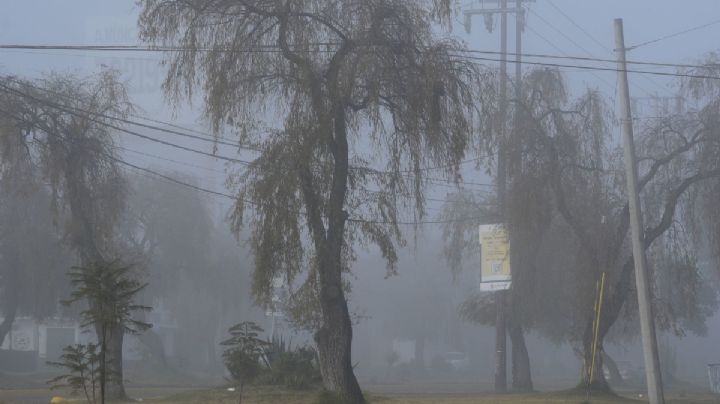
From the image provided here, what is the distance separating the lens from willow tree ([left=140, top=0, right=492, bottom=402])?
2098 cm

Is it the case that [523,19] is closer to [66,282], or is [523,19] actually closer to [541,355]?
[66,282]

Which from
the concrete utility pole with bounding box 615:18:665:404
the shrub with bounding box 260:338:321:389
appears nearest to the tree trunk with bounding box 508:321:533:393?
the shrub with bounding box 260:338:321:389

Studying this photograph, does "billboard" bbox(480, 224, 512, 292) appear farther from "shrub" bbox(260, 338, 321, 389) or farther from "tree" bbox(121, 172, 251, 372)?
"tree" bbox(121, 172, 251, 372)

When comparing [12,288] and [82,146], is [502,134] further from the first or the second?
[12,288]

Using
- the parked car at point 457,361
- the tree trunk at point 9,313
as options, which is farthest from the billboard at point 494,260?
the parked car at point 457,361

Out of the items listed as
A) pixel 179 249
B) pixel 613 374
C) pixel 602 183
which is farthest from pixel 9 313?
pixel 602 183

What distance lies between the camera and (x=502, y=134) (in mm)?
31859

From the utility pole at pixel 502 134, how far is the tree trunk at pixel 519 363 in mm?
671

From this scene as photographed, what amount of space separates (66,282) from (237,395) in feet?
83.4

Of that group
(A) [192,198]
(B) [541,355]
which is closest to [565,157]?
(A) [192,198]

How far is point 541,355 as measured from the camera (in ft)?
295

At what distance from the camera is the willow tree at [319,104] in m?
21.0

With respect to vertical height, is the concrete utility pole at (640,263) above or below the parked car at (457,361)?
above

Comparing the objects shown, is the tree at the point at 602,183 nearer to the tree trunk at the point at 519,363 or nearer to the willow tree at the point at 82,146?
the tree trunk at the point at 519,363
